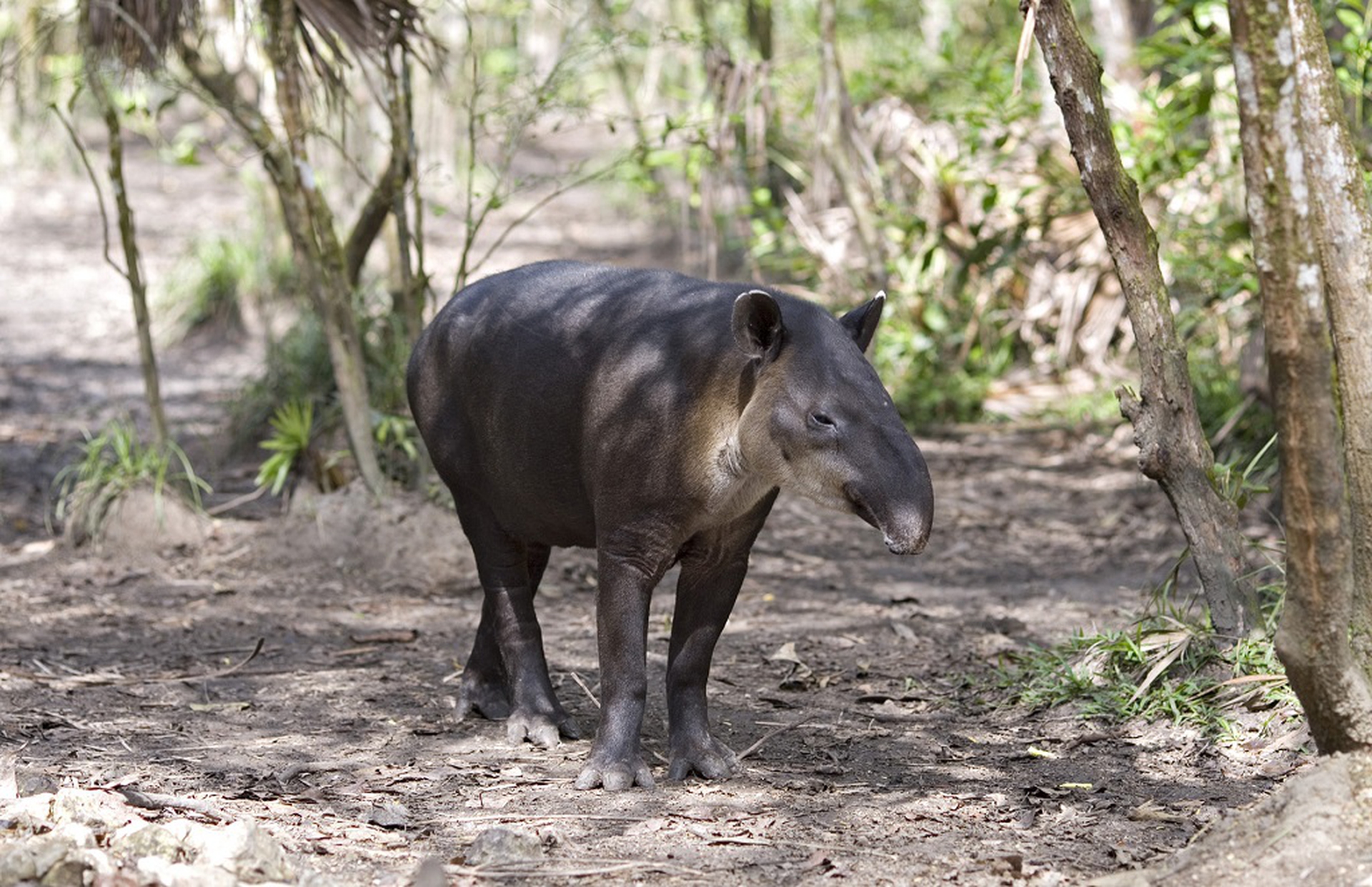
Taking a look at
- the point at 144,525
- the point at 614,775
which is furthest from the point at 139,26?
the point at 614,775

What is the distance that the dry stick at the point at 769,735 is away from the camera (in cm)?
554

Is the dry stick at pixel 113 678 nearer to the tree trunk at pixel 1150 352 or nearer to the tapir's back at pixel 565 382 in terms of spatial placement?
the tapir's back at pixel 565 382

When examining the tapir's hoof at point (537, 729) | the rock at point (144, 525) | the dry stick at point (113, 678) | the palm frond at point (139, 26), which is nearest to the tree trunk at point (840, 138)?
the palm frond at point (139, 26)

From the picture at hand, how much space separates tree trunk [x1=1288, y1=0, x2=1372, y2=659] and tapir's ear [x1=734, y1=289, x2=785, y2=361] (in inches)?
62.3

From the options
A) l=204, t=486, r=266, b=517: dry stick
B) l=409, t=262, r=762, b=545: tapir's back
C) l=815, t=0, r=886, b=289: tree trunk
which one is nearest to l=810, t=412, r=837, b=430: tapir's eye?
l=409, t=262, r=762, b=545: tapir's back

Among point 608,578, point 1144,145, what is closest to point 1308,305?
point 608,578

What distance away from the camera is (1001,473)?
36.7ft

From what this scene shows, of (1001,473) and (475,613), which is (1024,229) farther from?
(475,613)

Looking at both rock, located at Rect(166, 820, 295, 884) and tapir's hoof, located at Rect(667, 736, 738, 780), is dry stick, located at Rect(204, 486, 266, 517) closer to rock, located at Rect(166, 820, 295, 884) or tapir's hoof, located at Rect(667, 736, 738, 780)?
tapir's hoof, located at Rect(667, 736, 738, 780)

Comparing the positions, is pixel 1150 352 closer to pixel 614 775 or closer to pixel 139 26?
pixel 614 775

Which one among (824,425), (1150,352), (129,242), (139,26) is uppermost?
(139,26)

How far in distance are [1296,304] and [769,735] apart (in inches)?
112

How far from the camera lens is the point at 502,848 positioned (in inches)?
169

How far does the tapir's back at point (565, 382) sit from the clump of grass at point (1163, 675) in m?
1.99
